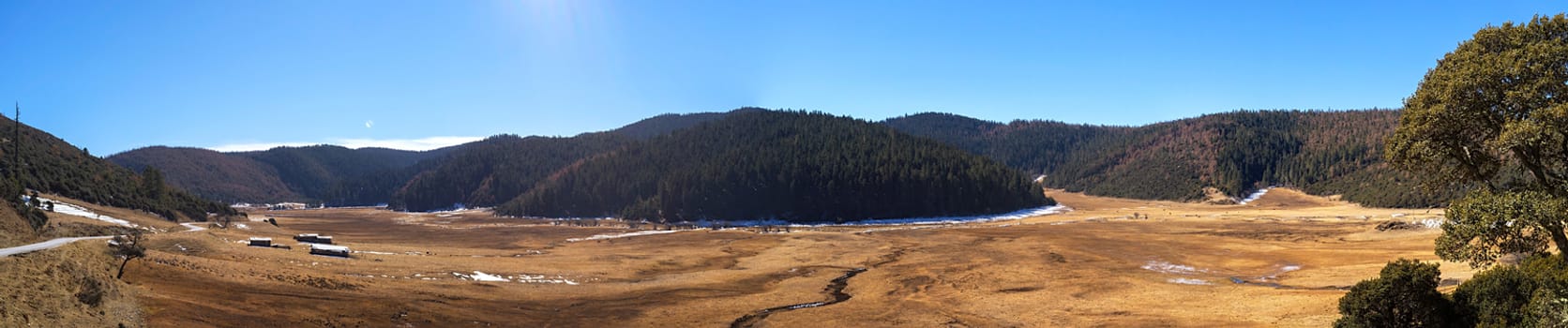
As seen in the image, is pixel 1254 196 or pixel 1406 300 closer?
pixel 1406 300

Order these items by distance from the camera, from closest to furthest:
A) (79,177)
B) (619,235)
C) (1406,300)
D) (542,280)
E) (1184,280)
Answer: (1406,300)
(1184,280)
(542,280)
(79,177)
(619,235)

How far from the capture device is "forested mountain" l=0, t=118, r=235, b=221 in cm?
7062

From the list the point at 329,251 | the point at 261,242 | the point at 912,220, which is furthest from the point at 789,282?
the point at 912,220

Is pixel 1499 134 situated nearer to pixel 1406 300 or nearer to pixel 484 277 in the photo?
pixel 1406 300

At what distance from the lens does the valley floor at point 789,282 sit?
26.7 m

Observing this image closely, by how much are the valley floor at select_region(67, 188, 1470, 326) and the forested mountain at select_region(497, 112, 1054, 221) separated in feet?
168

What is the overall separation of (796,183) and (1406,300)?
109m

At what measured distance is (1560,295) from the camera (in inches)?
604

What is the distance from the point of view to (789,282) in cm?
4309

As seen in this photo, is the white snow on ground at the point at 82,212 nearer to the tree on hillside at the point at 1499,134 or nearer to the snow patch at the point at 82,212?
the snow patch at the point at 82,212

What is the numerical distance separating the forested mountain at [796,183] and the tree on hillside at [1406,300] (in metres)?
99.7

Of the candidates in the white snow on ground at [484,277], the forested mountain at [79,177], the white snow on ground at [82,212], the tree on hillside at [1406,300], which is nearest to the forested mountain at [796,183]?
the forested mountain at [79,177]

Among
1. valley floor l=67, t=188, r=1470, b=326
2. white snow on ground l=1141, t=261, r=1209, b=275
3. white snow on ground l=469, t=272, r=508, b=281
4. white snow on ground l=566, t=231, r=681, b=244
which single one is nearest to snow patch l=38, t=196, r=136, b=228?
valley floor l=67, t=188, r=1470, b=326

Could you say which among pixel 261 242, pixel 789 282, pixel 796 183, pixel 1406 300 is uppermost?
pixel 796 183
